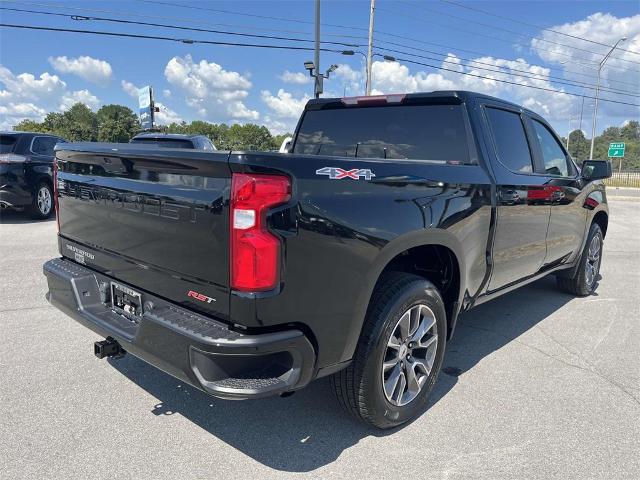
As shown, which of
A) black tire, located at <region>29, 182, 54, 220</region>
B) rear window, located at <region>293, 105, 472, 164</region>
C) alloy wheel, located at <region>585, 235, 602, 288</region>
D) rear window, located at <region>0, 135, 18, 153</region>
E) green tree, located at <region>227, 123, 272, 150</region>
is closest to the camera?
rear window, located at <region>293, 105, 472, 164</region>

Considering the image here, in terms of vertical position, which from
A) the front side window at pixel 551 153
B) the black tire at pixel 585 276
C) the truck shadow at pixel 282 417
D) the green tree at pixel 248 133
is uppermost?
the green tree at pixel 248 133

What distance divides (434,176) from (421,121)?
3.04 ft

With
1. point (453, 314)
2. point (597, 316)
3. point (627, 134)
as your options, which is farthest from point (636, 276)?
point (627, 134)

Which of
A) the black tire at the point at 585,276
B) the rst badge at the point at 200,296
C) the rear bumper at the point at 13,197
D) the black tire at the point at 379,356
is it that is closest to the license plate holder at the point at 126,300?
the rst badge at the point at 200,296

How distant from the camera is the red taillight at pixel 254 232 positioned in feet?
6.71

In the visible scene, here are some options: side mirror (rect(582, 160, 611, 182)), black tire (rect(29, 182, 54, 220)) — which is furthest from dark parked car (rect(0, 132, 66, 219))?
side mirror (rect(582, 160, 611, 182))

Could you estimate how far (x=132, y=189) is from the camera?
2.53 meters

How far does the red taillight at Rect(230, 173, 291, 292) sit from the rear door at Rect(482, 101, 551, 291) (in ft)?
6.75

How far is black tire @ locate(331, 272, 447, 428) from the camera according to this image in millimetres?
2588

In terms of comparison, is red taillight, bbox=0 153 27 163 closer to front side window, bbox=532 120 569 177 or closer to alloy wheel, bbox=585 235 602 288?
front side window, bbox=532 120 569 177

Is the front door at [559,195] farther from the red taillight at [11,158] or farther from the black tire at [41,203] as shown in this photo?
the black tire at [41,203]

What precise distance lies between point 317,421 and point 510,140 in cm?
258

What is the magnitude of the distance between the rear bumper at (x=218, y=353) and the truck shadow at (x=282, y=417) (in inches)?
23.4

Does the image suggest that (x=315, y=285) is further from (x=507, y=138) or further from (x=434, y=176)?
(x=507, y=138)
